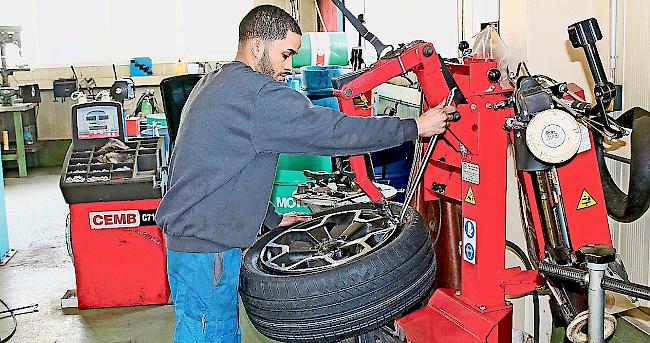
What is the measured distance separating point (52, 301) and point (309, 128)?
9.97 ft

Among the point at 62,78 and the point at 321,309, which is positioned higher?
the point at 62,78

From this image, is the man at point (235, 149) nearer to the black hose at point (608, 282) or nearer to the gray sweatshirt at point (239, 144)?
the gray sweatshirt at point (239, 144)

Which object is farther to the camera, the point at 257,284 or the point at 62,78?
the point at 62,78

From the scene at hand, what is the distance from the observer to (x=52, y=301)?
4715mm

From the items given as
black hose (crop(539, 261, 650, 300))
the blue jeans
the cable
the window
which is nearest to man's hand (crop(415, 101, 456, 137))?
black hose (crop(539, 261, 650, 300))

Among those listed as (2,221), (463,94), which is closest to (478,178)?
(463,94)

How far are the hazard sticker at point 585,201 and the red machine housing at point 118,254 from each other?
265 centimetres

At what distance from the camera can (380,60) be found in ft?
8.78

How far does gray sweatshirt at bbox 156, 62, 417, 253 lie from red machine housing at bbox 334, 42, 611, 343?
0.89 feet

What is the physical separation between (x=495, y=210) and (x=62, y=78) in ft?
27.7

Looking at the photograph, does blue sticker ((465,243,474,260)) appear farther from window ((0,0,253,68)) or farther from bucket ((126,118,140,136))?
window ((0,0,253,68))

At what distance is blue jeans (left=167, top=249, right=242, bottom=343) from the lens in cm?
250

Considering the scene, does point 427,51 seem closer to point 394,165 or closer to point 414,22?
point 394,165

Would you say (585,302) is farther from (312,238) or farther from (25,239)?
(25,239)
